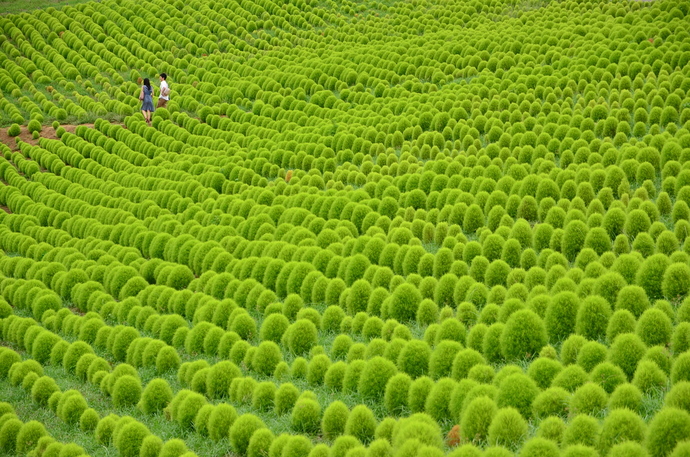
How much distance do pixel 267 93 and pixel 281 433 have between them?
16.7 meters

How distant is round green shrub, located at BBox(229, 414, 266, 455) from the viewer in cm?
796

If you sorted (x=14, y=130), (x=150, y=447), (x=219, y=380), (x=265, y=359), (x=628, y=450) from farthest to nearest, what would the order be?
(x=14, y=130) → (x=265, y=359) → (x=219, y=380) → (x=150, y=447) → (x=628, y=450)

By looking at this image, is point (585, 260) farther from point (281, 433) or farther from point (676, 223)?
point (281, 433)

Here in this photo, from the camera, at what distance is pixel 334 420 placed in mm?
7848

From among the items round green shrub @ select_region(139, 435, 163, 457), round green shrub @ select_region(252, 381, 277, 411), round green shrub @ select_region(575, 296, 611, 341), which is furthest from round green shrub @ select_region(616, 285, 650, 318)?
round green shrub @ select_region(139, 435, 163, 457)

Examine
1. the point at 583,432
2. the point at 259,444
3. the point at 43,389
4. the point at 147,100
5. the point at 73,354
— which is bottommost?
the point at 259,444

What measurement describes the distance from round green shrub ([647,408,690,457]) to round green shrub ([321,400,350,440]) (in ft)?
10.6

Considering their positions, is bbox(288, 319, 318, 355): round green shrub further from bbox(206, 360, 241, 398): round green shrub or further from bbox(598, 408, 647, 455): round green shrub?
bbox(598, 408, 647, 455): round green shrub

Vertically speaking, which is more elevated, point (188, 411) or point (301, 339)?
point (301, 339)

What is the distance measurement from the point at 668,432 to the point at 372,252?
6.66 m

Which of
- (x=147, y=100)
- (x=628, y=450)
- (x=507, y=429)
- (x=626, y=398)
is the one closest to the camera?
(x=628, y=450)

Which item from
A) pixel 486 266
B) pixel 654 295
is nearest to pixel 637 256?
pixel 654 295

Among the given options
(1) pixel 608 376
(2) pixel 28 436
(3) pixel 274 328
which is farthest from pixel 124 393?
(1) pixel 608 376

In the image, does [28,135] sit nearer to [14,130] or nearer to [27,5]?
[14,130]
